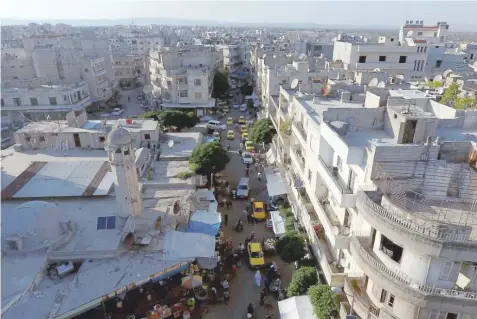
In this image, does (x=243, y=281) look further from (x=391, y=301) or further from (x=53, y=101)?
(x=53, y=101)

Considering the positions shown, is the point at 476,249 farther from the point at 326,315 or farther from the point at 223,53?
the point at 223,53

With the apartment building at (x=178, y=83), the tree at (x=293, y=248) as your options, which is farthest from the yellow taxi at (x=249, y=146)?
the tree at (x=293, y=248)

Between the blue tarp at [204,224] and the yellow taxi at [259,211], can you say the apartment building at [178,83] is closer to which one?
the yellow taxi at [259,211]

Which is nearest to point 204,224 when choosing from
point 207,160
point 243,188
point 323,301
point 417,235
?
point 207,160

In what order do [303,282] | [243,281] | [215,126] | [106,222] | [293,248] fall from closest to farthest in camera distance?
1. [303,282]
2. [293,248]
3. [106,222]
4. [243,281]
5. [215,126]

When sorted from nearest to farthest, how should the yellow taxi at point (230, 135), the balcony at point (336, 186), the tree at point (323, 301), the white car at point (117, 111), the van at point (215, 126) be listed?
the tree at point (323, 301), the balcony at point (336, 186), the yellow taxi at point (230, 135), the van at point (215, 126), the white car at point (117, 111)

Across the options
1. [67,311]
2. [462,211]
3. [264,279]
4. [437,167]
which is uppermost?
[437,167]

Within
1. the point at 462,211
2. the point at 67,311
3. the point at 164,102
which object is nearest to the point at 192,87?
the point at 164,102
